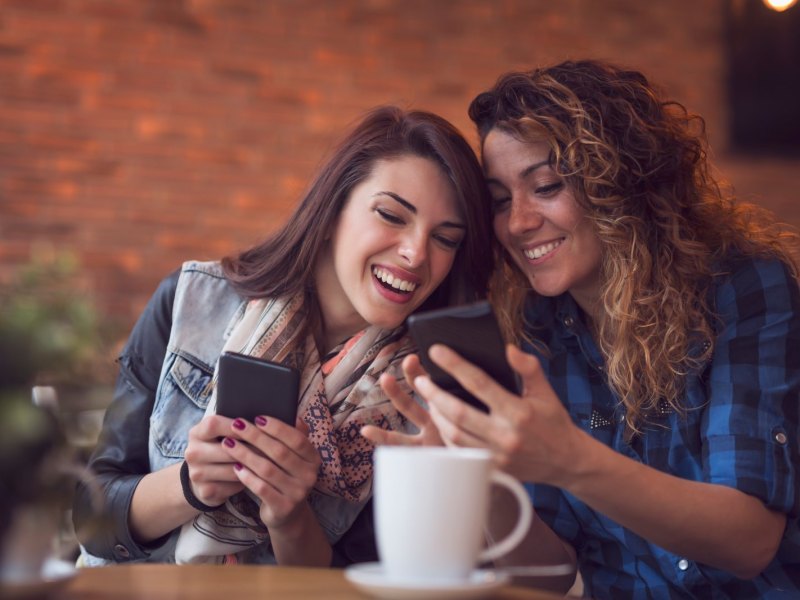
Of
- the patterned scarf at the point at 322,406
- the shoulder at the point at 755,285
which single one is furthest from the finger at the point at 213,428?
the shoulder at the point at 755,285

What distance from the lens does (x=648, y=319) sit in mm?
1646

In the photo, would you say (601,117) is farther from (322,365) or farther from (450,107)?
(450,107)

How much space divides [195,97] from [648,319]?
9.69ft

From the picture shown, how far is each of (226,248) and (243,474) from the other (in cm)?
291

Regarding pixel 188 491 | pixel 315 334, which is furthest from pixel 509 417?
pixel 315 334

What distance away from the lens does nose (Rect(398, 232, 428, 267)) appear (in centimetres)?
169

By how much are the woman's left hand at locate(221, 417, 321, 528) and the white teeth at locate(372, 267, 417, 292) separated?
1.26ft

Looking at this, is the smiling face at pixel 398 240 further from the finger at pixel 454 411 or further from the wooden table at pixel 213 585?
the wooden table at pixel 213 585

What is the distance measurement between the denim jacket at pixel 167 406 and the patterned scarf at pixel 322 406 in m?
0.04

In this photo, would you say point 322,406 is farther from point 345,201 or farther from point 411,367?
point 411,367

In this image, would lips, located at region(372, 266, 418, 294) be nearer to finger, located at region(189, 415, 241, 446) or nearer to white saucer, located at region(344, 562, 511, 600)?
finger, located at region(189, 415, 241, 446)

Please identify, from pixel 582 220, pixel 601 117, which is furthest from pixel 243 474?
pixel 601 117

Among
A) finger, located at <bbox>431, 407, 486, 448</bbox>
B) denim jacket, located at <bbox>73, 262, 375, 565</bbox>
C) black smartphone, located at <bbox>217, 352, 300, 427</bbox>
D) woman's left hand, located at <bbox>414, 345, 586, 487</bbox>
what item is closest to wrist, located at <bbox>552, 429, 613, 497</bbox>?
woman's left hand, located at <bbox>414, 345, 586, 487</bbox>

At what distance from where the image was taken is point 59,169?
397 cm
